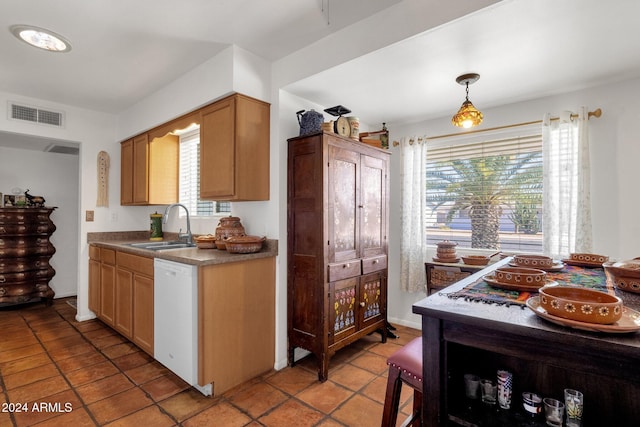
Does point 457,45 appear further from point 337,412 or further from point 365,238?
point 337,412

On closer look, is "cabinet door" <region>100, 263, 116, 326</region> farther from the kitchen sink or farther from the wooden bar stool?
the wooden bar stool

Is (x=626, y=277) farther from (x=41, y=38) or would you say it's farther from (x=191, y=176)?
(x=191, y=176)

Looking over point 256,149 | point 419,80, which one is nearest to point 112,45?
point 256,149

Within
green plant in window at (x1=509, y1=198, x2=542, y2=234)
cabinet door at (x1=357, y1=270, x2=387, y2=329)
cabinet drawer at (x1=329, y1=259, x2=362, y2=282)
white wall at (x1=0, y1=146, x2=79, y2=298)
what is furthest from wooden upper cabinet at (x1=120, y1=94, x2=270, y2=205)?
white wall at (x1=0, y1=146, x2=79, y2=298)

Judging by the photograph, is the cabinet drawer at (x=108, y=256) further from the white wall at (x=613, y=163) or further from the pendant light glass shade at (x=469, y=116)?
the white wall at (x=613, y=163)

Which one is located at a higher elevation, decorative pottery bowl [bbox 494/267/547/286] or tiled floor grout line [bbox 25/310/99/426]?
decorative pottery bowl [bbox 494/267/547/286]

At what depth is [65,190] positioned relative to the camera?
4773mm

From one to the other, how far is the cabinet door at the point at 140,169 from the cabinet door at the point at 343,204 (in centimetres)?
226

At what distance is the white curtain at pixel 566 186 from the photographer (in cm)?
246

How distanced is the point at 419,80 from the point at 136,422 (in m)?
2.97

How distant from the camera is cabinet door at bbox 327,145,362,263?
243 centimetres

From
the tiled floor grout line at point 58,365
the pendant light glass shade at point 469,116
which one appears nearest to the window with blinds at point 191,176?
the tiled floor grout line at point 58,365

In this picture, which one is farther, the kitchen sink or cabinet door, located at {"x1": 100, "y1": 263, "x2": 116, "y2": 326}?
the kitchen sink

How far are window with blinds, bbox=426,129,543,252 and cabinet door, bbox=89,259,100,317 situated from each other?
3639 millimetres
